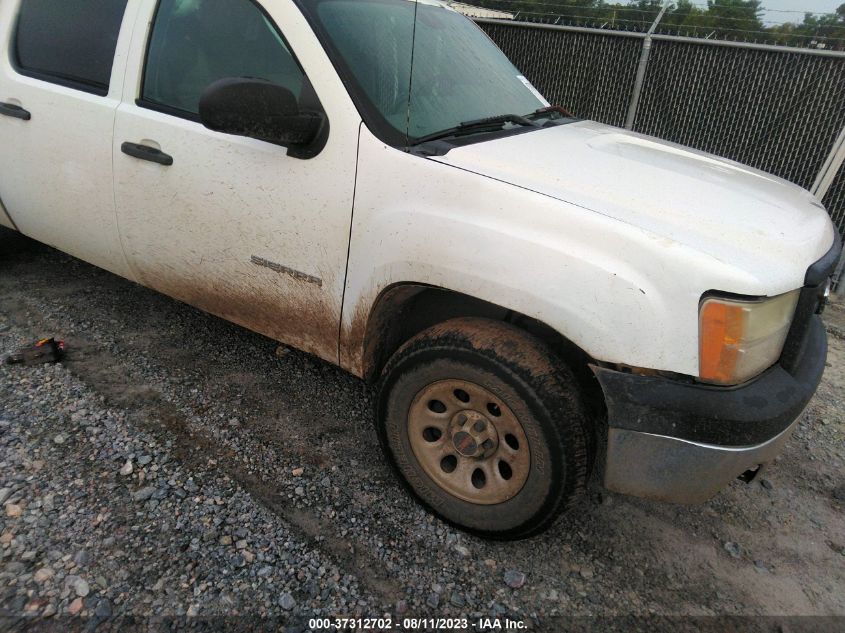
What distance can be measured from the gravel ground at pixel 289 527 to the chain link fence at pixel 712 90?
4431 mm

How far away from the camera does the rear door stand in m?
2.72

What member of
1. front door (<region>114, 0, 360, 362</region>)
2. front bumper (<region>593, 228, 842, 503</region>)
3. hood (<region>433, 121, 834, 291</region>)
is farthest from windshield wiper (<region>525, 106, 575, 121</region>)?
front bumper (<region>593, 228, 842, 503</region>)

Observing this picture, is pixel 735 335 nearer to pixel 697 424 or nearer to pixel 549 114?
pixel 697 424

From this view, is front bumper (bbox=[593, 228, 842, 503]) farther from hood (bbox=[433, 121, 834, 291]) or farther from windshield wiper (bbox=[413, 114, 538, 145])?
windshield wiper (bbox=[413, 114, 538, 145])

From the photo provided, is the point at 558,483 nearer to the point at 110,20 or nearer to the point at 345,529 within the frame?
the point at 345,529

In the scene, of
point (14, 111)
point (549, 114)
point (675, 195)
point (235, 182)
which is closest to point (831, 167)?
point (549, 114)

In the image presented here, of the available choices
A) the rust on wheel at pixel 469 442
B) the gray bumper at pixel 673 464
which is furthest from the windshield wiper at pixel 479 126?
the gray bumper at pixel 673 464

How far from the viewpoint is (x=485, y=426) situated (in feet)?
6.93

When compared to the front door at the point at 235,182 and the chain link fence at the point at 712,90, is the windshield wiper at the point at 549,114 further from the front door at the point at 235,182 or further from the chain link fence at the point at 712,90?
the chain link fence at the point at 712,90

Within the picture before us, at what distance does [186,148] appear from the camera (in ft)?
8.04

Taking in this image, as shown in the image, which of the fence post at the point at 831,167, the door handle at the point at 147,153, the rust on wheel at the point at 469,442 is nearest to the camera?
the rust on wheel at the point at 469,442

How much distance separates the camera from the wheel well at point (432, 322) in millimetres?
2078

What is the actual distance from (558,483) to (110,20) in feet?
9.40

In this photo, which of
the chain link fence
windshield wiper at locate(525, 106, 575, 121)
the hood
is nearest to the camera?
the hood
